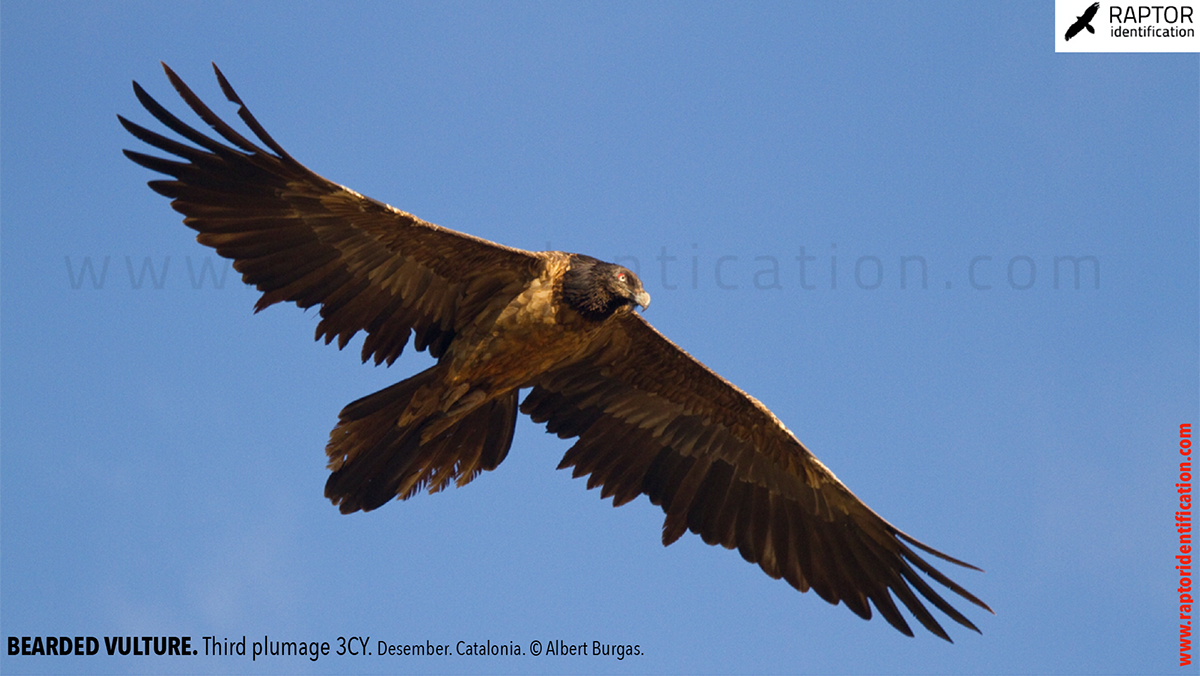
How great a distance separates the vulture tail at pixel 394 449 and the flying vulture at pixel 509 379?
13 mm

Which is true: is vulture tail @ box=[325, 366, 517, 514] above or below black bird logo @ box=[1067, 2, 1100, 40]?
below

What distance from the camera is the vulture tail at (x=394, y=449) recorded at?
28.2 ft

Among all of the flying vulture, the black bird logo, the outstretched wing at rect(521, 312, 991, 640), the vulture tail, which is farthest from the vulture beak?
the black bird logo

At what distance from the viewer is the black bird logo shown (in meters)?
11.0

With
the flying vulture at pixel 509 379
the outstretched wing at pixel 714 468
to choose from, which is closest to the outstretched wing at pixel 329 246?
the flying vulture at pixel 509 379

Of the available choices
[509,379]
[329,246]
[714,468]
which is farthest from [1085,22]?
[329,246]

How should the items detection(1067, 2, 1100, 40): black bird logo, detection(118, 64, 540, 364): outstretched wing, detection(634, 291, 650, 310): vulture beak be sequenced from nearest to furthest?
detection(118, 64, 540, 364): outstretched wing
detection(634, 291, 650, 310): vulture beak
detection(1067, 2, 1100, 40): black bird logo

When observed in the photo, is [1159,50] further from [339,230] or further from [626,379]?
[339,230]

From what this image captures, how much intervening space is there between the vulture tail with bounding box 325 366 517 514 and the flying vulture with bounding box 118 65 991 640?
1cm

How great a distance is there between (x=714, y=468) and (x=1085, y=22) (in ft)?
19.4

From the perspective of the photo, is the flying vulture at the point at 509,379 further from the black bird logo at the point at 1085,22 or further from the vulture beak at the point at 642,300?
the black bird logo at the point at 1085,22

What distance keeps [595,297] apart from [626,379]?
1308 millimetres

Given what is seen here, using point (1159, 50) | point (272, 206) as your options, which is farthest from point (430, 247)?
point (1159, 50)

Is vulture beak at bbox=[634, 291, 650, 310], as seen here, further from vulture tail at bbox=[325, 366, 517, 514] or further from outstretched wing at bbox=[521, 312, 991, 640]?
vulture tail at bbox=[325, 366, 517, 514]
